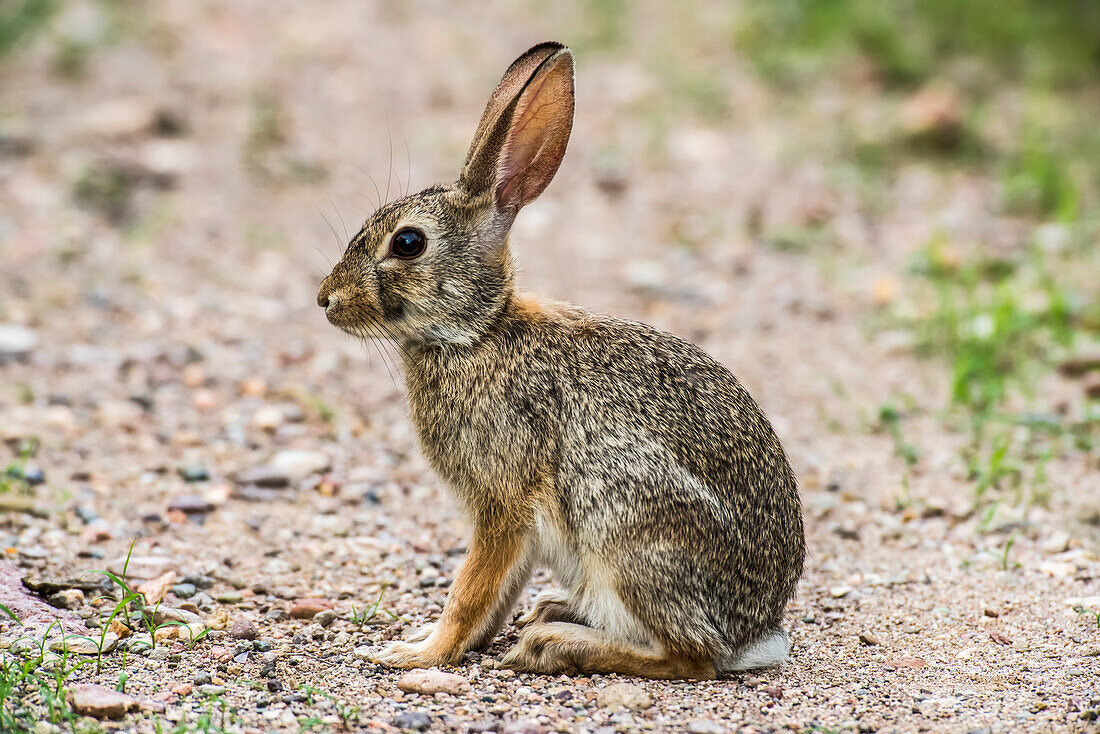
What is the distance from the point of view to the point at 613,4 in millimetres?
12797

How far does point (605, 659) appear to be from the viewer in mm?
4469

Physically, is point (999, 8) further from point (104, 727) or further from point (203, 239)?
point (104, 727)

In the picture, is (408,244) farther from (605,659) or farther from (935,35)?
(935,35)

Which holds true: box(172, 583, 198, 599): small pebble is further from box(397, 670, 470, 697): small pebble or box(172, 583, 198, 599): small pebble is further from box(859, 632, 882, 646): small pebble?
box(859, 632, 882, 646): small pebble

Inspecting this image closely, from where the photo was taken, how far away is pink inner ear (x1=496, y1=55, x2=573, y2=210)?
479cm

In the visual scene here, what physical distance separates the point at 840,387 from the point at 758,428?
124 inches

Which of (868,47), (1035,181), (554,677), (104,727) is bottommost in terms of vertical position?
(104,727)

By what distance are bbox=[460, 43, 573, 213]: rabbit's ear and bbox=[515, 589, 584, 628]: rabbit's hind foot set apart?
1.63m

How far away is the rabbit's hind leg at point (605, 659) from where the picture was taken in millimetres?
4465

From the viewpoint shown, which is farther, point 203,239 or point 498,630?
point 203,239

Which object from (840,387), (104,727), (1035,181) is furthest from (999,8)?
(104,727)

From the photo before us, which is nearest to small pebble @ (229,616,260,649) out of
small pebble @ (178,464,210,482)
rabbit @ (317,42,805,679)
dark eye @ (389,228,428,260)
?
rabbit @ (317,42,805,679)

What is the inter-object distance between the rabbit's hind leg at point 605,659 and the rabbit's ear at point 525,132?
5.84 feet

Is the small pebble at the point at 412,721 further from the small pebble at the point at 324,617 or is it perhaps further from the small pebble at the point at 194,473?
the small pebble at the point at 194,473
